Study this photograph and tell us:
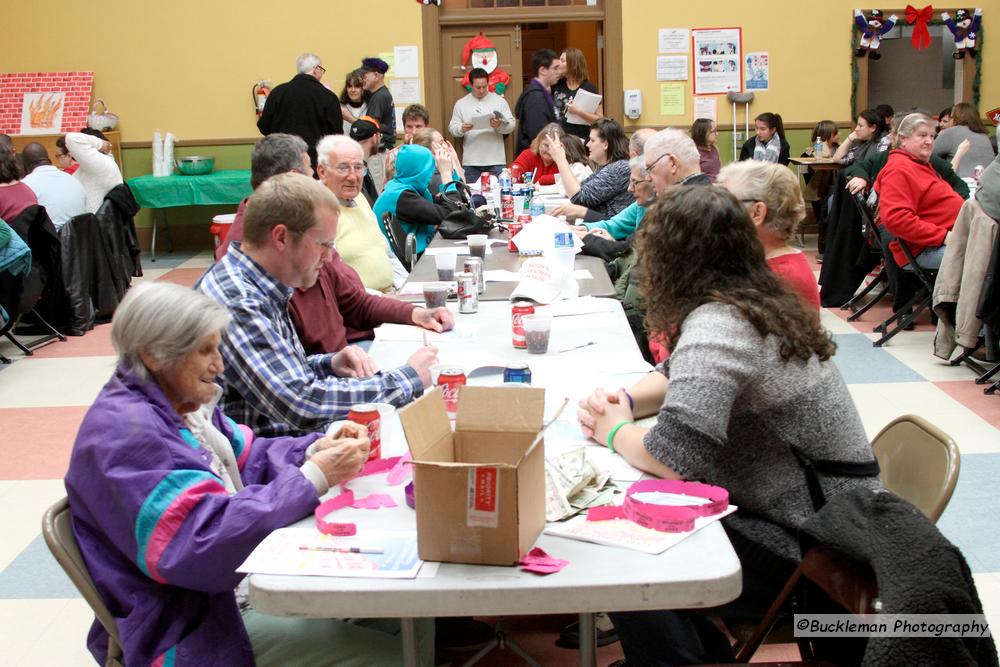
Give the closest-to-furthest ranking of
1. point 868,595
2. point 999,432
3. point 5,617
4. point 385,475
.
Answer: point 868,595 < point 385,475 < point 5,617 < point 999,432

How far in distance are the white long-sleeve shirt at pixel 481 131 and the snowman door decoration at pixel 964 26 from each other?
4.23m

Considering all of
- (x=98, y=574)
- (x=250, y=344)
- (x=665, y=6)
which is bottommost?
(x=98, y=574)

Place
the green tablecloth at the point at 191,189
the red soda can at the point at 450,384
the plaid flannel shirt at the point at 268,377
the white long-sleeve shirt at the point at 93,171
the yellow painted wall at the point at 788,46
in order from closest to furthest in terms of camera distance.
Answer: the red soda can at the point at 450,384, the plaid flannel shirt at the point at 268,377, the white long-sleeve shirt at the point at 93,171, the green tablecloth at the point at 191,189, the yellow painted wall at the point at 788,46

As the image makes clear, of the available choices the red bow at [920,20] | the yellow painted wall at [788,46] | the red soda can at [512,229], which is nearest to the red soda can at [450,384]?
the red soda can at [512,229]

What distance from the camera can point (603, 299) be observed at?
3.46 metres

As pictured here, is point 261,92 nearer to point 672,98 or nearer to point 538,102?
point 538,102

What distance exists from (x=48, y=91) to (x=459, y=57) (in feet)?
12.9

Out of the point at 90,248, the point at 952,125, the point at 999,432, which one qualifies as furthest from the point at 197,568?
the point at 952,125

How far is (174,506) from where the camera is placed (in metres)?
1.59

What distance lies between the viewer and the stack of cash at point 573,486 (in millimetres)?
1711

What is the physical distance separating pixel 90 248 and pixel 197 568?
5393 mm

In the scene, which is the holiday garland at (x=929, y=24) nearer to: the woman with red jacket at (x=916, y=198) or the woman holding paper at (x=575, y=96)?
the woman holding paper at (x=575, y=96)

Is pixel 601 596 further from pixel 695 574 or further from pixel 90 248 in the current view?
pixel 90 248

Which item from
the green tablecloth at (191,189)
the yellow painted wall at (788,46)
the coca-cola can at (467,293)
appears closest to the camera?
the coca-cola can at (467,293)
